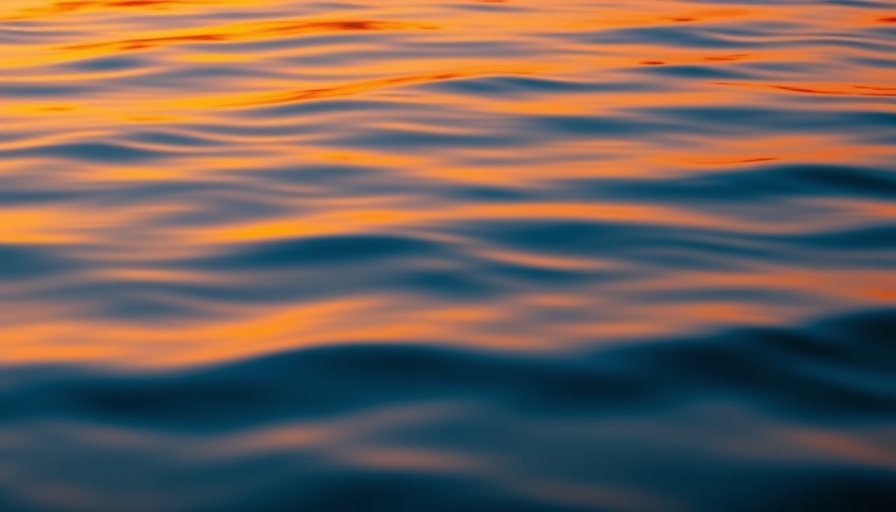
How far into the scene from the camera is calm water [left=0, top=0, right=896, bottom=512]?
76.7 inches

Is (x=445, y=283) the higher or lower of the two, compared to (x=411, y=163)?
lower

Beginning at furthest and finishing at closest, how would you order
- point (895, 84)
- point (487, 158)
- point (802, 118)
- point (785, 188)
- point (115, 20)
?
point (115, 20)
point (895, 84)
point (802, 118)
point (487, 158)
point (785, 188)

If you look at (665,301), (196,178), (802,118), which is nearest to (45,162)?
(196,178)

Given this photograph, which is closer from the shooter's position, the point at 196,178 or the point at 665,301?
the point at 665,301

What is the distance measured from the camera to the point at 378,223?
3096mm

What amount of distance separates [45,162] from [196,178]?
0.41 metres

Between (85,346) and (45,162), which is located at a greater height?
(45,162)

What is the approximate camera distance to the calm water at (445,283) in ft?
6.39

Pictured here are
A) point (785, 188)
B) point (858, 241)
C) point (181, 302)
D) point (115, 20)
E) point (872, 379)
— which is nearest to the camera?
point (872, 379)

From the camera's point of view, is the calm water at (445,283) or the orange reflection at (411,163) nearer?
the calm water at (445,283)

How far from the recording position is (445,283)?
2736 mm

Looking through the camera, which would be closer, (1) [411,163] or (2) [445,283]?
(2) [445,283]

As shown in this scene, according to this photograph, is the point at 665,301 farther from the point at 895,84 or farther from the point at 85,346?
the point at 895,84

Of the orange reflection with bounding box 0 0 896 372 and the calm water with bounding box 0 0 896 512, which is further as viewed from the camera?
the orange reflection with bounding box 0 0 896 372
